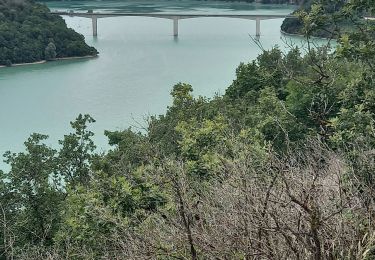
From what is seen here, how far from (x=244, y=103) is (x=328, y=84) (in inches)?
224

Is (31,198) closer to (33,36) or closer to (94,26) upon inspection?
(33,36)

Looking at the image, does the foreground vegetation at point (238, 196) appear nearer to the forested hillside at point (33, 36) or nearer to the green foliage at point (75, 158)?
the green foliage at point (75, 158)

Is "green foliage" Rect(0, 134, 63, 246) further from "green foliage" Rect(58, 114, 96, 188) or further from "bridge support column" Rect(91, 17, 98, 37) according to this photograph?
"bridge support column" Rect(91, 17, 98, 37)

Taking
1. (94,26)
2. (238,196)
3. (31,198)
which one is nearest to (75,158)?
(31,198)

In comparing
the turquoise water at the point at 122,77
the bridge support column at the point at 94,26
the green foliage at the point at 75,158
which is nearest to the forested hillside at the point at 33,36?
the turquoise water at the point at 122,77

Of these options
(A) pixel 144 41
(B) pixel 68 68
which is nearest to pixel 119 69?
(B) pixel 68 68

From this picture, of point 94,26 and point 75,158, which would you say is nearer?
point 75,158

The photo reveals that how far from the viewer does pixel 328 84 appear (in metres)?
3.64

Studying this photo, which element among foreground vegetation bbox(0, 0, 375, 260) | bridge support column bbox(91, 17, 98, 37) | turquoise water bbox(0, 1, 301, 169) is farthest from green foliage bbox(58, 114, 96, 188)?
bridge support column bbox(91, 17, 98, 37)

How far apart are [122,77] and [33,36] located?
26.7ft

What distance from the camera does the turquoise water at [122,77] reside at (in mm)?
14078

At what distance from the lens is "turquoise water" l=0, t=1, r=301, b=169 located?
14.1 metres

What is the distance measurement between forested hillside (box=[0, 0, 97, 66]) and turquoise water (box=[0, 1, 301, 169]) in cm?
76

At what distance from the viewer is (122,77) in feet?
60.7
